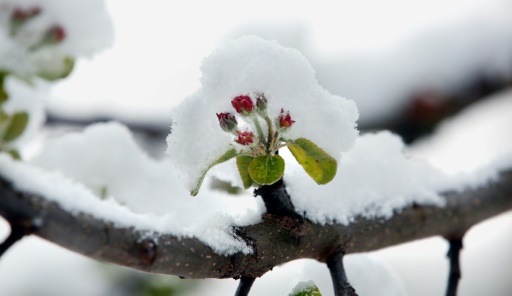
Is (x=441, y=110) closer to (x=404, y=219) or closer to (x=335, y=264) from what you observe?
(x=404, y=219)

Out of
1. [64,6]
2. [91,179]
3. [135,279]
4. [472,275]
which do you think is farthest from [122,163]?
[472,275]

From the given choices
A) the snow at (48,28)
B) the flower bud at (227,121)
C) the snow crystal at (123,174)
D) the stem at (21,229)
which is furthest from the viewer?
the snow crystal at (123,174)

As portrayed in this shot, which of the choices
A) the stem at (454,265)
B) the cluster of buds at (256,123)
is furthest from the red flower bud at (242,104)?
Answer: the stem at (454,265)

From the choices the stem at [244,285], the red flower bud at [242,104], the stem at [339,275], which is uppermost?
the red flower bud at [242,104]

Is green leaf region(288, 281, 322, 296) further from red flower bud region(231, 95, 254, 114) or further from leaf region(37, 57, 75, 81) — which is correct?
leaf region(37, 57, 75, 81)

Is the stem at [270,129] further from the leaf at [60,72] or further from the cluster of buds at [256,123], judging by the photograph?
the leaf at [60,72]

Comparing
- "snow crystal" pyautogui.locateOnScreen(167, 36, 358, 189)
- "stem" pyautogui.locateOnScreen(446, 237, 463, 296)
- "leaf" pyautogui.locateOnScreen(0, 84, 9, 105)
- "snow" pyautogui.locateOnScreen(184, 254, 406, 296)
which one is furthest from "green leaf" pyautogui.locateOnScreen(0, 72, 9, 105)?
"stem" pyautogui.locateOnScreen(446, 237, 463, 296)

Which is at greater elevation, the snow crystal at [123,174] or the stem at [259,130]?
the snow crystal at [123,174]
